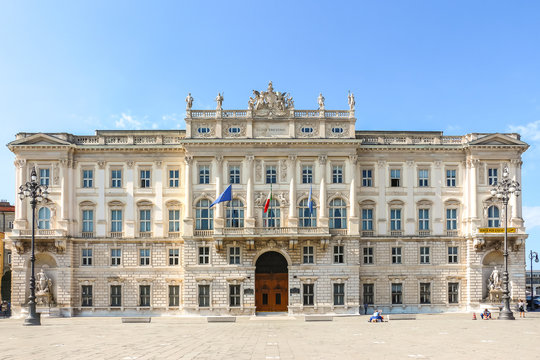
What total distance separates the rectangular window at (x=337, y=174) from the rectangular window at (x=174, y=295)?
1806 centimetres

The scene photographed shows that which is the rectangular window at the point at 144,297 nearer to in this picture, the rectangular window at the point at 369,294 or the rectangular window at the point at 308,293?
the rectangular window at the point at 308,293

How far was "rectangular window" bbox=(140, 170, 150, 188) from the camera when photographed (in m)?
58.8

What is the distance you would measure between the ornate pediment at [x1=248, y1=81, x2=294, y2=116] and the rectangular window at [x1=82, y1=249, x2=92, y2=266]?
67.6ft

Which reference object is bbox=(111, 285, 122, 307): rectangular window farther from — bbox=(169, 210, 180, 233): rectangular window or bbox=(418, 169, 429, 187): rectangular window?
bbox=(418, 169, 429, 187): rectangular window

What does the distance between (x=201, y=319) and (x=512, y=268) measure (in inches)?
1160

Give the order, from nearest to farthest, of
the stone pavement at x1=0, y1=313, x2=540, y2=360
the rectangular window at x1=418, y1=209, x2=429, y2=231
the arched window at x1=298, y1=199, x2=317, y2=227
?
the stone pavement at x1=0, y1=313, x2=540, y2=360 → the arched window at x1=298, y1=199, x2=317, y2=227 → the rectangular window at x1=418, y1=209, x2=429, y2=231

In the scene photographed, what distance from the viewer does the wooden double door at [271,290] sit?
187 feet

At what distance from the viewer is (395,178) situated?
5925 centimetres

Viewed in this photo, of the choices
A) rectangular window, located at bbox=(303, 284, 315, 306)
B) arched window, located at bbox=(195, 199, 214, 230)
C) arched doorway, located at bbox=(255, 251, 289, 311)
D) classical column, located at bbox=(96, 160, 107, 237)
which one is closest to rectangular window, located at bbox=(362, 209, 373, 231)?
rectangular window, located at bbox=(303, 284, 315, 306)

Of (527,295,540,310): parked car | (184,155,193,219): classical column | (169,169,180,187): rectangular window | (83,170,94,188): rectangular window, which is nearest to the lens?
(184,155,193,219): classical column

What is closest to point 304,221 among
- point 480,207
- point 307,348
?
point 480,207

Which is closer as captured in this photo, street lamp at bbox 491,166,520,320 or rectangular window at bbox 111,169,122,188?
street lamp at bbox 491,166,520,320

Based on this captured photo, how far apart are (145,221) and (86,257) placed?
6482 mm

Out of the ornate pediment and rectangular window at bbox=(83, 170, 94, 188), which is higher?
the ornate pediment
